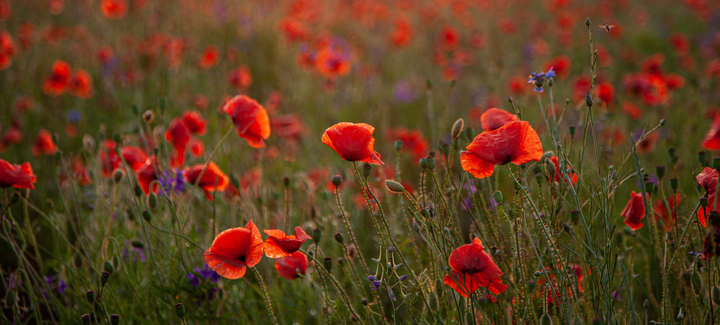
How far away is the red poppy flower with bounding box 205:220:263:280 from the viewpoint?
1.12 m

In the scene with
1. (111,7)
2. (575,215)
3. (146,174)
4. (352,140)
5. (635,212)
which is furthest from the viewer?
(111,7)

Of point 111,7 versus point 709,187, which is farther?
point 111,7

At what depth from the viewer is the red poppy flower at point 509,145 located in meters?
1.00

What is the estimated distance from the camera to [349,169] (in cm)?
306

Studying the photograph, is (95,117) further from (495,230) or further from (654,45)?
(654,45)

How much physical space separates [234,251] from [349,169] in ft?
6.35

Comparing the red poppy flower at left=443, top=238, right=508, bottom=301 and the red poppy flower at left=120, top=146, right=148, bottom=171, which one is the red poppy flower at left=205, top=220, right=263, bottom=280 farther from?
the red poppy flower at left=120, top=146, right=148, bottom=171

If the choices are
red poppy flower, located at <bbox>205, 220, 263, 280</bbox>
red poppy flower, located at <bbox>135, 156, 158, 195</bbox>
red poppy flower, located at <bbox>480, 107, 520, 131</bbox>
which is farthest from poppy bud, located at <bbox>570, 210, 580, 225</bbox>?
red poppy flower, located at <bbox>135, 156, 158, 195</bbox>

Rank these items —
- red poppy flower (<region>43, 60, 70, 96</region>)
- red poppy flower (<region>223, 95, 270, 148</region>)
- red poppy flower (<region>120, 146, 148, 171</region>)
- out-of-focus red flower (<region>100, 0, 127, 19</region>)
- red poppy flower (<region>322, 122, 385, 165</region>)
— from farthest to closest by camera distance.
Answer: out-of-focus red flower (<region>100, 0, 127, 19</region>) < red poppy flower (<region>43, 60, 70, 96</region>) < red poppy flower (<region>120, 146, 148, 171</region>) < red poppy flower (<region>223, 95, 270, 148</region>) < red poppy flower (<region>322, 122, 385, 165</region>)

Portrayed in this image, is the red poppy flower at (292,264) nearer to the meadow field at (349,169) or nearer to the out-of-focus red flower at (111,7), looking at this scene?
the meadow field at (349,169)

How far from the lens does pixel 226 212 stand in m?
2.23

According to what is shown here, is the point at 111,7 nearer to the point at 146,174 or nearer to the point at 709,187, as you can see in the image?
the point at 146,174

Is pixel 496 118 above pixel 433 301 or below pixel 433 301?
above

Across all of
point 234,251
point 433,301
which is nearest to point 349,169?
point 234,251
